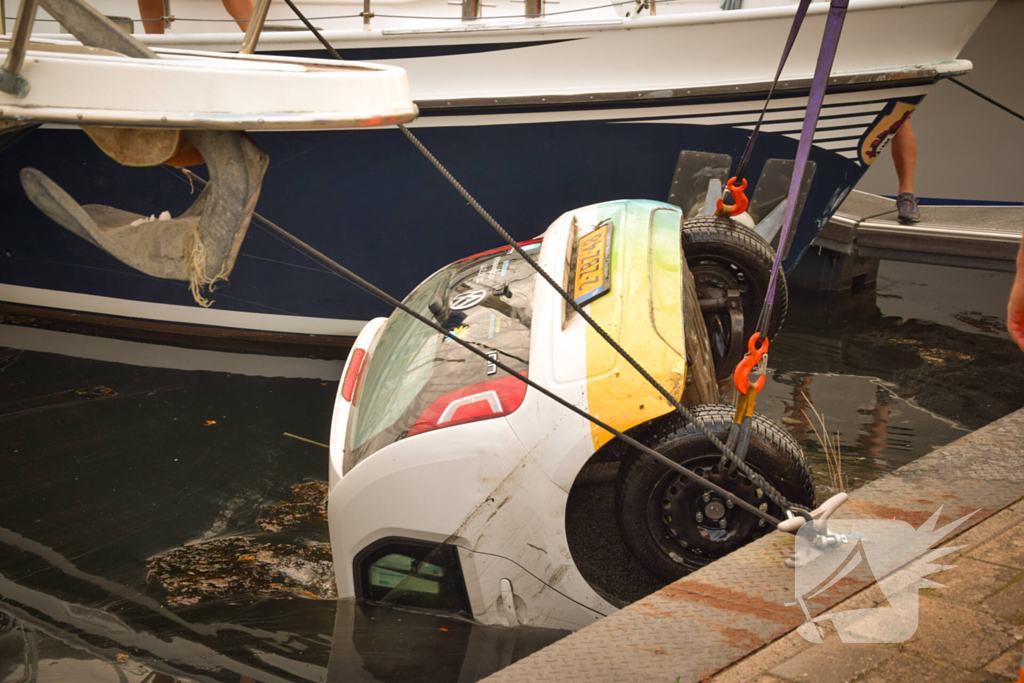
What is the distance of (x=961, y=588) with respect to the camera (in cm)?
230

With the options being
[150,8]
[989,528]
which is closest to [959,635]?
[989,528]

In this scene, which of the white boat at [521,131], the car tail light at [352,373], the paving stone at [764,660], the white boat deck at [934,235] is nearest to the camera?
the paving stone at [764,660]

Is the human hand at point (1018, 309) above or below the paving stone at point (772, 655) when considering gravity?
above

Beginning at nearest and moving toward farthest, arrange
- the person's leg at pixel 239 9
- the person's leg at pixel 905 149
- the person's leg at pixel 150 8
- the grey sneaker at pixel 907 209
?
the person's leg at pixel 239 9
the person's leg at pixel 150 8
the person's leg at pixel 905 149
the grey sneaker at pixel 907 209

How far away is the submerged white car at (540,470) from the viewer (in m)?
2.53

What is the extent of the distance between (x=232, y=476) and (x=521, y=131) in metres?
3.18

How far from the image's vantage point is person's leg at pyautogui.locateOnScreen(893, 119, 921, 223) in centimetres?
734

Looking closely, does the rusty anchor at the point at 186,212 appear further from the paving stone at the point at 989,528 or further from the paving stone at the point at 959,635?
the paving stone at the point at 989,528

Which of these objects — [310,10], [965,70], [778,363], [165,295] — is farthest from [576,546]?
[310,10]

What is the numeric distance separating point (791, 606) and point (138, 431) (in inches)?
175

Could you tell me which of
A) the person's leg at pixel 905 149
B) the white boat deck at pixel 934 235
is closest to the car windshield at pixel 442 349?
the white boat deck at pixel 934 235

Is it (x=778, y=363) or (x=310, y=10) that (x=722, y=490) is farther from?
(x=310, y=10)

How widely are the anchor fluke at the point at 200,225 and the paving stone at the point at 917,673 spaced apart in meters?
1.88

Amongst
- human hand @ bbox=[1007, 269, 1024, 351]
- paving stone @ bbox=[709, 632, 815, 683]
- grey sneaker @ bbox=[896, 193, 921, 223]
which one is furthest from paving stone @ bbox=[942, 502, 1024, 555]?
grey sneaker @ bbox=[896, 193, 921, 223]
